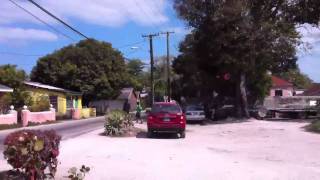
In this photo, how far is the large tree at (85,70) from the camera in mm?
64625

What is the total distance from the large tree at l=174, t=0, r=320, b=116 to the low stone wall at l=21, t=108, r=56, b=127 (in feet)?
41.3

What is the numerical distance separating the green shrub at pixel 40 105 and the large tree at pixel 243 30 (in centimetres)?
1268

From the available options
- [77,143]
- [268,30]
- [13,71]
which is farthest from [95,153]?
[13,71]

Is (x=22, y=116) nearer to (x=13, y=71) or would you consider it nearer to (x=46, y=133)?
(x=13, y=71)

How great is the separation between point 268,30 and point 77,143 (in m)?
22.7

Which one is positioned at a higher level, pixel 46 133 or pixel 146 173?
pixel 46 133

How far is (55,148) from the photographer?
1177 centimetres

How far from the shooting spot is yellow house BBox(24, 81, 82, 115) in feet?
171

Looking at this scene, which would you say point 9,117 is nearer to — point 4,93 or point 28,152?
point 4,93

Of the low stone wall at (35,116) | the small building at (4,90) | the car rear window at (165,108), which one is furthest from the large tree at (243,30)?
the small building at (4,90)

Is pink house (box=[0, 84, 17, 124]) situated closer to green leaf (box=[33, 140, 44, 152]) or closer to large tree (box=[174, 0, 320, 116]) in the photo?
large tree (box=[174, 0, 320, 116])

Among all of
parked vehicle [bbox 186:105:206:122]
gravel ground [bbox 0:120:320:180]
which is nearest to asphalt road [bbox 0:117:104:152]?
gravel ground [bbox 0:120:320:180]

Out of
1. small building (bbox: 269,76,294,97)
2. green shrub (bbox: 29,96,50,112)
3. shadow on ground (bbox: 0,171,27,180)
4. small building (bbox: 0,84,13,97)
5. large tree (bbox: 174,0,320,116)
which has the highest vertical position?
large tree (bbox: 174,0,320,116)

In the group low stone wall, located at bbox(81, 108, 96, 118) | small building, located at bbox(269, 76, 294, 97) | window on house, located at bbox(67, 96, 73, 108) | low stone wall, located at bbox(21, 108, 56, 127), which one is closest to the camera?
low stone wall, located at bbox(21, 108, 56, 127)
